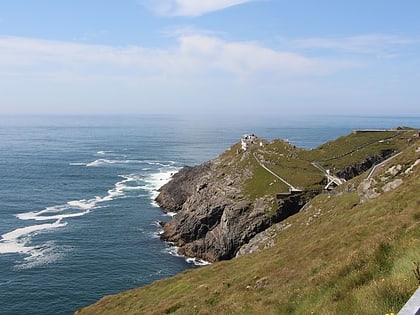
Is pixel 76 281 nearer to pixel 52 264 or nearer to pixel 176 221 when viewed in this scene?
pixel 52 264

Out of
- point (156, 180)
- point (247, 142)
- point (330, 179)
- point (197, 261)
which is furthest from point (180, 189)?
point (330, 179)

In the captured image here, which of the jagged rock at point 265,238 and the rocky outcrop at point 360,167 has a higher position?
the rocky outcrop at point 360,167

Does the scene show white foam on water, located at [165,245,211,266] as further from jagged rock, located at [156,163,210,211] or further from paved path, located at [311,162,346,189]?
paved path, located at [311,162,346,189]

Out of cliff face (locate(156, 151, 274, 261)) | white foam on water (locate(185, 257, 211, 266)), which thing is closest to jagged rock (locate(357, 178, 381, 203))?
cliff face (locate(156, 151, 274, 261))

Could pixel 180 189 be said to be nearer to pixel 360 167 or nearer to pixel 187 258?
pixel 187 258

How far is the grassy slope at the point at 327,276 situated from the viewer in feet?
43.5

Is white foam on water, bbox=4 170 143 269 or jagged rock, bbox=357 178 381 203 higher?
jagged rock, bbox=357 178 381 203

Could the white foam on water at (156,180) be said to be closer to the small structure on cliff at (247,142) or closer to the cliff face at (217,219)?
the cliff face at (217,219)

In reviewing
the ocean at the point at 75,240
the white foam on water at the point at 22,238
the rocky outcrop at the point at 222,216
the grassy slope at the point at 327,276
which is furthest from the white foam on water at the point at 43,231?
the grassy slope at the point at 327,276

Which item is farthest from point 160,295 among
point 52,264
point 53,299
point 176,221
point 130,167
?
point 130,167

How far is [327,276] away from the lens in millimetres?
17422

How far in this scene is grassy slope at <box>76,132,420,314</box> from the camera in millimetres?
13266

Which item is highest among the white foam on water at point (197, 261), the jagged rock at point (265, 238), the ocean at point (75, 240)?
the jagged rock at point (265, 238)

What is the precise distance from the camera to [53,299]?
67750 millimetres
